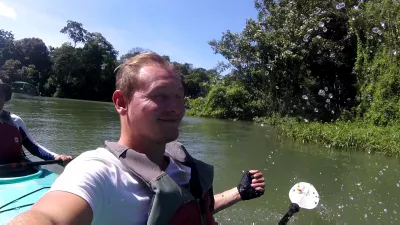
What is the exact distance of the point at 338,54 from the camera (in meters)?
14.5

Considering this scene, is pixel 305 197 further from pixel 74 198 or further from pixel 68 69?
pixel 68 69

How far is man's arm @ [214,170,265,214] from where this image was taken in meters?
1.85

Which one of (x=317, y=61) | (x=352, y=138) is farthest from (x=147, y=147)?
(x=317, y=61)

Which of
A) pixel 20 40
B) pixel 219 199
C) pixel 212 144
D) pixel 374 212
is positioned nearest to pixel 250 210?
pixel 374 212

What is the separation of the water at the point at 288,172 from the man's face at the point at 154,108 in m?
2.75

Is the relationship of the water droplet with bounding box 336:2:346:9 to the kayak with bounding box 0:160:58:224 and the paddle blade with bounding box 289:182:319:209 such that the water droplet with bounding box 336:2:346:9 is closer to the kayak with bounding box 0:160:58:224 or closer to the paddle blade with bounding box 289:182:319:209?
the paddle blade with bounding box 289:182:319:209

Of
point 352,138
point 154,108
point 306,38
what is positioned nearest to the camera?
point 154,108

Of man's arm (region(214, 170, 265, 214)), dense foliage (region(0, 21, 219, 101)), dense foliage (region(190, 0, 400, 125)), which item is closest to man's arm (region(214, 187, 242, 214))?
man's arm (region(214, 170, 265, 214))

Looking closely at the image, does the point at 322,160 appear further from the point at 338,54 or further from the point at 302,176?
the point at 338,54

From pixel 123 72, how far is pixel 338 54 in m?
14.7

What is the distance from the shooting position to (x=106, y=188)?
108 centimetres

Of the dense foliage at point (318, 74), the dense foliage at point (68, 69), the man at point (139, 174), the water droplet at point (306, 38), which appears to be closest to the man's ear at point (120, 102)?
the man at point (139, 174)

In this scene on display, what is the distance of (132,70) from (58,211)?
57 centimetres

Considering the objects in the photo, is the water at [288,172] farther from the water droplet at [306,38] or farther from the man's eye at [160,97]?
the water droplet at [306,38]
